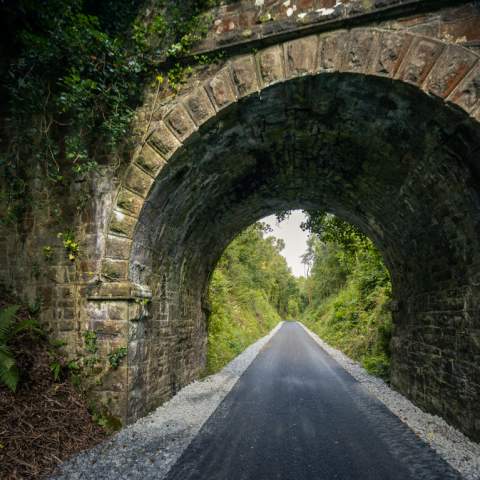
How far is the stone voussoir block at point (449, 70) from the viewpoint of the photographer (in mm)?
3832

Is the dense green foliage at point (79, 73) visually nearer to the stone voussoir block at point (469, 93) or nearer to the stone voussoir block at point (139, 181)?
the stone voussoir block at point (139, 181)

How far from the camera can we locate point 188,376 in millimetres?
8086

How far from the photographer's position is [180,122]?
4957mm

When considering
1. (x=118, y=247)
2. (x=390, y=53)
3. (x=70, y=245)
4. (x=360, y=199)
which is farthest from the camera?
(x=360, y=199)

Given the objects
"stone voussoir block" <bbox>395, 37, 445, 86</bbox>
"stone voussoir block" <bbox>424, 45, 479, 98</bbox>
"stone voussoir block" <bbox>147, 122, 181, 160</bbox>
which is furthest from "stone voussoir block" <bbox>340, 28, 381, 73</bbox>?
"stone voussoir block" <bbox>147, 122, 181, 160</bbox>

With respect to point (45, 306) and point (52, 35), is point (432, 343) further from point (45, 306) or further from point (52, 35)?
point (52, 35)

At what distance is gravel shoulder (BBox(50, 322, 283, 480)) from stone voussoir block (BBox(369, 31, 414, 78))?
5298 mm

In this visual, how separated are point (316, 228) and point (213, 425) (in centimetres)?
683

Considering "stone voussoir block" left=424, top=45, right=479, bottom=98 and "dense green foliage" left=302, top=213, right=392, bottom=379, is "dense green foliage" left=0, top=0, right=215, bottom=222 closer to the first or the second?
"stone voussoir block" left=424, top=45, right=479, bottom=98

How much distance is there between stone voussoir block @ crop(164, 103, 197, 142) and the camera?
16.1 feet

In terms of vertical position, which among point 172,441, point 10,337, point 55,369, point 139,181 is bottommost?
point 172,441

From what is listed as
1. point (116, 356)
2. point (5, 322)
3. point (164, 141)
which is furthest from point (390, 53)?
point (5, 322)

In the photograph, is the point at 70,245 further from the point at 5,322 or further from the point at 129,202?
the point at 5,322

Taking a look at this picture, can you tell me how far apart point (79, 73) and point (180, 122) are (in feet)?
5.15
